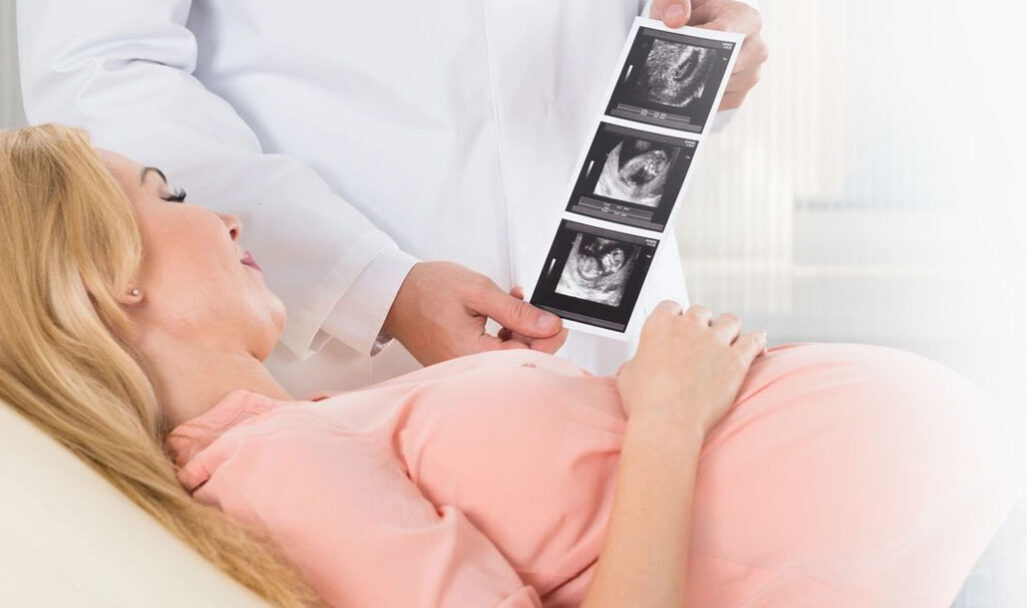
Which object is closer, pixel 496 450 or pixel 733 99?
pixel 496 450

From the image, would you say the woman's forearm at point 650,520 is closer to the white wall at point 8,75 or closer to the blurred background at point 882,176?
the white wall at point 8,75

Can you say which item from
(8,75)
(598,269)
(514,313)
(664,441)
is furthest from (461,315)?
(8,75)

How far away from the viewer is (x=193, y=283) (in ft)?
4.01

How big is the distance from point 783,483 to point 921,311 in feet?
10.7

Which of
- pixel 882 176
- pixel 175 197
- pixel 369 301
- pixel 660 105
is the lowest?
pixel 882 176

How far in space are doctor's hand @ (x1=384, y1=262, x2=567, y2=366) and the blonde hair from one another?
1.01ft

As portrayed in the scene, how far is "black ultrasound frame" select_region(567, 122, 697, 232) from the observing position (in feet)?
4.55

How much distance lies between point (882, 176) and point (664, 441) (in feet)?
10.7

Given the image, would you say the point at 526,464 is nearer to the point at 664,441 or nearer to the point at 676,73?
the point at 664,441

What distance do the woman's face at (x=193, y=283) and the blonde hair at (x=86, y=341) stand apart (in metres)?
0.03

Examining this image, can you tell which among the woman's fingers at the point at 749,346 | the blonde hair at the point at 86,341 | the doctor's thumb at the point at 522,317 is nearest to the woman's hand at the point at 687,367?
the woman's fingers at the point at 749,346

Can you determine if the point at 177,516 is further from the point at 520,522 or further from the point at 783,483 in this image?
the point at 783,483

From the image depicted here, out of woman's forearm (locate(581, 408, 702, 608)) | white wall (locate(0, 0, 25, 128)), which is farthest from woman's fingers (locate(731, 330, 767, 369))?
white wall (locate(0, 0, 25, 128))

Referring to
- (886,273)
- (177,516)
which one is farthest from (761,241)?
(177,516)
